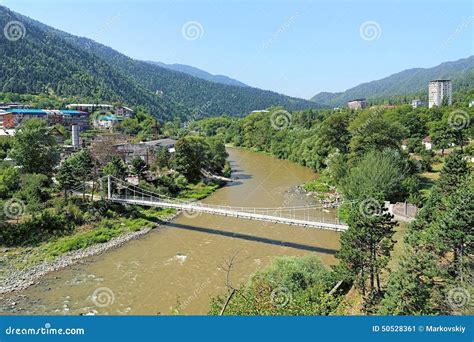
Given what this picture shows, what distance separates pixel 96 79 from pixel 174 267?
5011 cm

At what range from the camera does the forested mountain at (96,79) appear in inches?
1797

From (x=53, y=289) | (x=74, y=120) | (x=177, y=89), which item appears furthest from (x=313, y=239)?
(x=177, y=89)

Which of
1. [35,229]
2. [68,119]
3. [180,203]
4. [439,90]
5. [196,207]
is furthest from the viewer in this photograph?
[439,90]

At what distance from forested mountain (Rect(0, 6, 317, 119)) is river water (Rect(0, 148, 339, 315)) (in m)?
37.8

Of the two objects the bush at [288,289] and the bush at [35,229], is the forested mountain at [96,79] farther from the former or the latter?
the bush at [288,289]

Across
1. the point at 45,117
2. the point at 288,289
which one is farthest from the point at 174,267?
the point at 45,117

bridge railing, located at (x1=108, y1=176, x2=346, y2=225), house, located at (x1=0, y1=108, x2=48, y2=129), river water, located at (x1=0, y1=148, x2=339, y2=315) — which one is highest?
house, located at (x1=0, y1=108, x2=48, y2=129)

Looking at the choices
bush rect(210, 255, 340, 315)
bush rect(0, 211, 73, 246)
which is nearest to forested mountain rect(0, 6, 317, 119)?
bush rect(0, 211, 73, 246)

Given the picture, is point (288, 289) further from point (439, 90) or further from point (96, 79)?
point (439, 90)

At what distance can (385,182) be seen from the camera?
1400 cm

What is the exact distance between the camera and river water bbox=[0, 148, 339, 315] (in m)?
8.73

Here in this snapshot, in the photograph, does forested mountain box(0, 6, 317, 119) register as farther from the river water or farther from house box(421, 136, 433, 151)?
the river water

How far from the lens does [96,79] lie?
181ft

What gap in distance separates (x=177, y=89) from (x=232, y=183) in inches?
2721
